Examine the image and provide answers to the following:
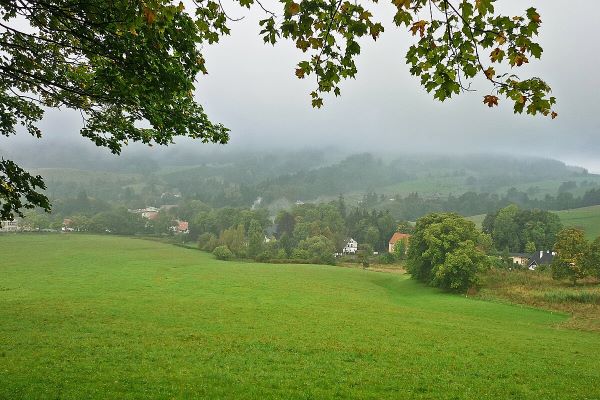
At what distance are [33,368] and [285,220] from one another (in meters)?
140

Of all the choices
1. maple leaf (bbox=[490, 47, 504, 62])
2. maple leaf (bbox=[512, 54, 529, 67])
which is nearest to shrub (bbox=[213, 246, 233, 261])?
maple leaf (bbox=[490, 47, 504, 62])

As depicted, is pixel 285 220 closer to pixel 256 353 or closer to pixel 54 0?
pixel 256 353

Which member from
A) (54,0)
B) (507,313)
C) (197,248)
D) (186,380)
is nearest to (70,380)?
(186,380)

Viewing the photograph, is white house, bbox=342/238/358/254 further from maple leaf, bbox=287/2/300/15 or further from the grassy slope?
maple leaf, bbox=287/2/300/15

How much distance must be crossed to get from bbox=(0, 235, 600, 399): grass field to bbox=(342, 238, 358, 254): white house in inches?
3537

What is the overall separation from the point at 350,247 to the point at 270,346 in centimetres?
12485

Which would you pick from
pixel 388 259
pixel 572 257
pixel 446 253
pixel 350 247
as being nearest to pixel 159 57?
pixel 446 253

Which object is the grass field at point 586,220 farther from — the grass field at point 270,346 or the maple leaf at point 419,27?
the maple leaf at point 419,27

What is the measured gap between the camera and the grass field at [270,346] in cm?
1312

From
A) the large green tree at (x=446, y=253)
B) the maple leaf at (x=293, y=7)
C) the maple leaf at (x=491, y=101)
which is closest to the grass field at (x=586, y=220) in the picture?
the large green tree at (x=446, y=253)

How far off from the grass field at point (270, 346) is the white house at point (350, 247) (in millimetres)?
89841

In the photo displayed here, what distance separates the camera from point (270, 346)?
19.8m

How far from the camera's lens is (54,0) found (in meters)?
7.94

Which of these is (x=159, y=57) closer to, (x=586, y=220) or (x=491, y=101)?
(x=491, y=101)
